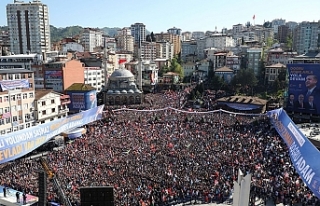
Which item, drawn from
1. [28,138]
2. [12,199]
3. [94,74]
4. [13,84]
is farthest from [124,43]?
[12,199]

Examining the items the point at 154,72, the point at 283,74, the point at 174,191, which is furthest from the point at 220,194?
the point at 154,72

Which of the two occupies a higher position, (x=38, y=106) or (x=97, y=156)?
(x=38, y=106)

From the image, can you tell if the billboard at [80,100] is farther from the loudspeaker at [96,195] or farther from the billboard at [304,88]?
the loudspeaker at [96,195]

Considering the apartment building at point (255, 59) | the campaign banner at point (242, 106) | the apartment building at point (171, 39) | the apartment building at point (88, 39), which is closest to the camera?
the campaign banner at point (242, 106)

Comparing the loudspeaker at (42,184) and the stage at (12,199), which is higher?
the loudspeaker at (42,184)

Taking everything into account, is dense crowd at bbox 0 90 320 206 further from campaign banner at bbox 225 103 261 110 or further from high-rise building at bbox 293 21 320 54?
high-rise building at bbox 293 21 320 54

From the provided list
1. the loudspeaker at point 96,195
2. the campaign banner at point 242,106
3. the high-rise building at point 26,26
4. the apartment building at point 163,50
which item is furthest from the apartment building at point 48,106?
the apartment building at point 163,50

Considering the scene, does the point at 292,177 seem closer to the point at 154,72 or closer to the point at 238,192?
the point at 238,192
